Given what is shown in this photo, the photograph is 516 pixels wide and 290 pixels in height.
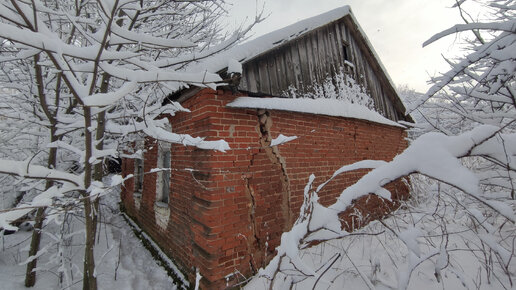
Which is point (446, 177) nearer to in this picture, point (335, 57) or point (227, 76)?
point (227, 76)

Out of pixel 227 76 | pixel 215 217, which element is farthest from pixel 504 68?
pixel 215 217

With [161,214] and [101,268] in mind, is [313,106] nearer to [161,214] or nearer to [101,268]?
[161,214]

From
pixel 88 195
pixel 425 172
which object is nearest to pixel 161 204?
pixel 88 195

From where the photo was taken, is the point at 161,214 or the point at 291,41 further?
the point at 161,214

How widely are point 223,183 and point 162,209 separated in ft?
6.53

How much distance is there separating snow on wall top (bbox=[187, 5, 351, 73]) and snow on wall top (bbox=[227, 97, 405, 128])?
50 cm

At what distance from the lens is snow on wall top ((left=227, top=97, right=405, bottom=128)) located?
281cm

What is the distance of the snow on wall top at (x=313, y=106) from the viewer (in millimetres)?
2811

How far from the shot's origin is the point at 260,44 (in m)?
3.10

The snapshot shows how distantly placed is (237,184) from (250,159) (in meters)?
0.39

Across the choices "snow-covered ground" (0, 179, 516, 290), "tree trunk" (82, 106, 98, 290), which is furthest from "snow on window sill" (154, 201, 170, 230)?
"tree trunk" (82, 106, 98, 290)

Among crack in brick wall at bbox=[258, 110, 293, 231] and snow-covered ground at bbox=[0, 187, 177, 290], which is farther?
snow-covered ground at bbox=[0, 187, 177, 290]

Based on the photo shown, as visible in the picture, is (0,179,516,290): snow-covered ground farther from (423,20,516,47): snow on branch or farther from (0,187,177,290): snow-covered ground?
(423,20,516,47): snow on branch

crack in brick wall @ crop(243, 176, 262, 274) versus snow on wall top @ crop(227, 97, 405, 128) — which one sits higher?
snow on wall top @ crop(227, 97, 405, 128)
